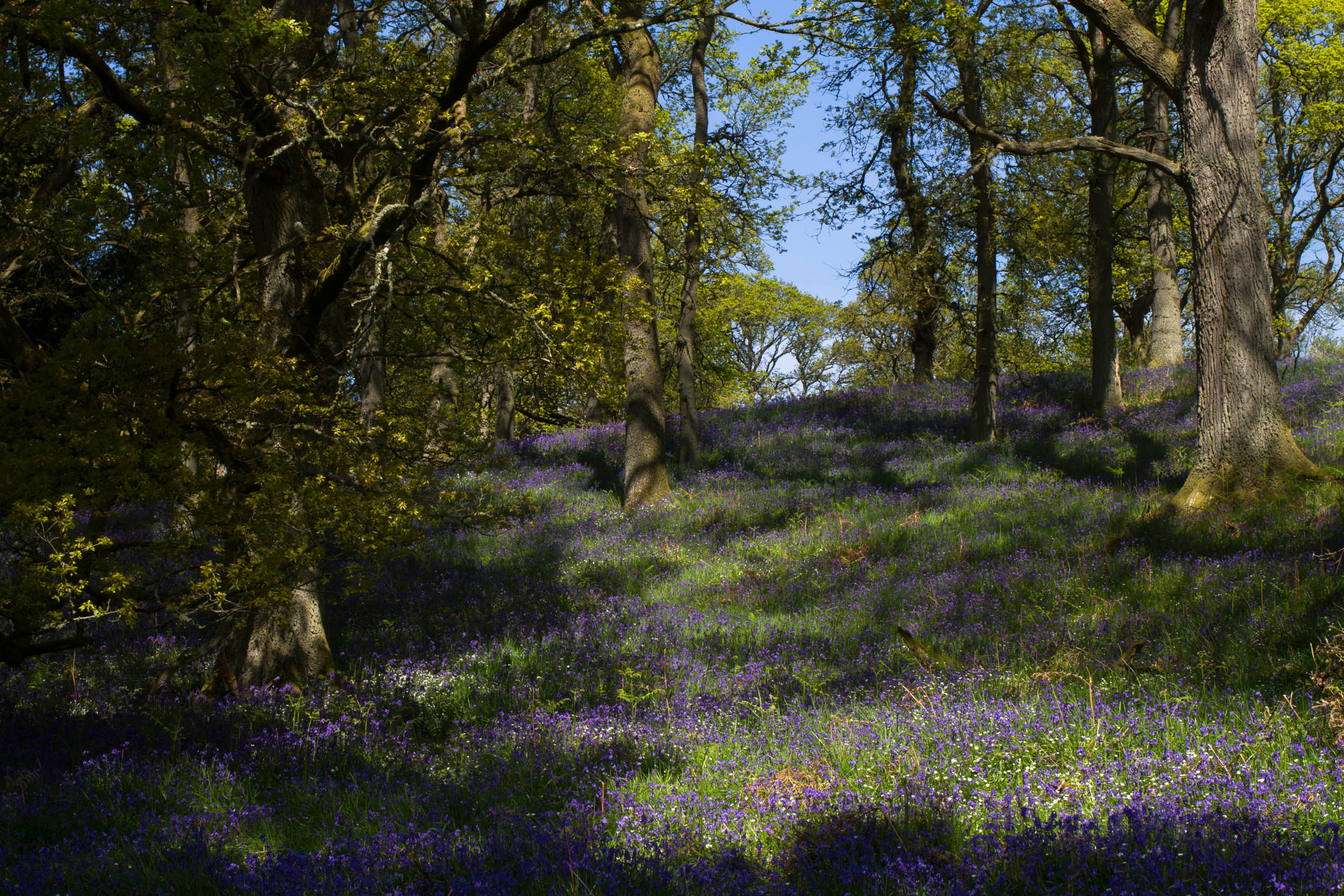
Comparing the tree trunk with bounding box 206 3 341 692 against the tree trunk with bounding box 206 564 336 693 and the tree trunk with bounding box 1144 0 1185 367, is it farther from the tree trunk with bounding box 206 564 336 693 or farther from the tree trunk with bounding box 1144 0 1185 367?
the tree trunk with bounding box 1144 0 1185 367

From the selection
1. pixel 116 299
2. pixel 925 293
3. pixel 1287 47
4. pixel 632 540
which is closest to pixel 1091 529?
pixel 632 540

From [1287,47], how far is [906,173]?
45.1ft

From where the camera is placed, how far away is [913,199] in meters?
14.2

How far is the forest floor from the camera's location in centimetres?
347

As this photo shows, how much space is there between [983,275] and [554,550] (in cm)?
823

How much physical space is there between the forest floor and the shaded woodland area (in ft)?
0.12

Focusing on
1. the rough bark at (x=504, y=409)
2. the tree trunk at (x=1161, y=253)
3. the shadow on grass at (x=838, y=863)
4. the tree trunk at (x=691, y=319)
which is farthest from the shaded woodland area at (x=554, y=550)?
the rough bark at (x=504, y=409)

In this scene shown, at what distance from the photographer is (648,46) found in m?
13.0

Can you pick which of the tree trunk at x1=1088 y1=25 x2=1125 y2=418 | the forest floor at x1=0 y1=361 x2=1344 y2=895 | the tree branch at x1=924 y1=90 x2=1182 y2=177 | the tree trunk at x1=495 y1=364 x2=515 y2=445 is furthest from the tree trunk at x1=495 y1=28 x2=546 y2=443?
the tree trunk at x1=1088 y1=25 x2=1125 y2=418

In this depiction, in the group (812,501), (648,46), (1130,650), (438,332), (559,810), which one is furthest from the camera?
(648,46)

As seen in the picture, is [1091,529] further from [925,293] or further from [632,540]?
[925,293]

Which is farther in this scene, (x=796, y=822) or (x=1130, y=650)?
(x=1130, y=650)

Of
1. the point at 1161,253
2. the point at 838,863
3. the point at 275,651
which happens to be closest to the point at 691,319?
the point at 275,651

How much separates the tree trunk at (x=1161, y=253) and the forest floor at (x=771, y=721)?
8121 mm
